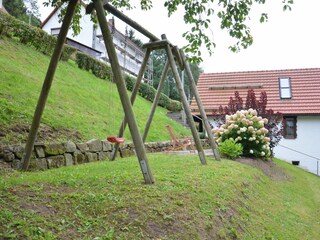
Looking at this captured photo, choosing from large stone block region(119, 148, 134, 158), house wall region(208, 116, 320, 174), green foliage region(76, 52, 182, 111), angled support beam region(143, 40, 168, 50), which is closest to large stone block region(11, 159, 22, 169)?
angled support beam region(143, 40, 168, 50)

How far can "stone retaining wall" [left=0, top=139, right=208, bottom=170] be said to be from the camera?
17.9ft

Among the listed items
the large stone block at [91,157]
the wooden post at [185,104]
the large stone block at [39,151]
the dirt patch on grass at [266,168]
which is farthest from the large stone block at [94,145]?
the dirt patch on grass at [266,168]

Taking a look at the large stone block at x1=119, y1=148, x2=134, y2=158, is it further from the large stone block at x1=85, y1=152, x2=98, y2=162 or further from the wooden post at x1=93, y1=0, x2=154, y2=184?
the wooden post at x1=93, y1=0, x2=154, y2=184

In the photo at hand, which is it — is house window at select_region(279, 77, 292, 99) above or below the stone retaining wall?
above

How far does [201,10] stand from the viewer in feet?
20.6

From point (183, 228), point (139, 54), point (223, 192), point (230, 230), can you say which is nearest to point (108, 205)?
point (183, 228)

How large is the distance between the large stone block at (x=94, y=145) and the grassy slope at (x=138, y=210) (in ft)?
9.26

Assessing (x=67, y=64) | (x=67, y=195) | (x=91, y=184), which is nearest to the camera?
(x=67, y=195)

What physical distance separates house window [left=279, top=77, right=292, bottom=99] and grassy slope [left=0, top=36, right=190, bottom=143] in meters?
7.34

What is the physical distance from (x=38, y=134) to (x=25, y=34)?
36.2ft

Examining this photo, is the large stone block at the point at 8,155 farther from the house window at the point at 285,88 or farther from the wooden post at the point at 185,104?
the house window at the point at 285,88

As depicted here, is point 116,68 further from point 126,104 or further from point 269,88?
point 269,88

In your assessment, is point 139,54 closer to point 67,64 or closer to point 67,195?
point 67,64

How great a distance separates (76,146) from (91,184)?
10.2ft
